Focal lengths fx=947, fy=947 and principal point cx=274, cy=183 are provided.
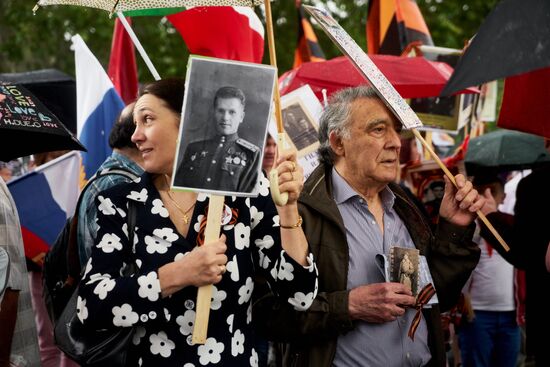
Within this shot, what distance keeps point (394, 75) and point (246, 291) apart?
2840 millimetres

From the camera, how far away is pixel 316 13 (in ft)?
12.9

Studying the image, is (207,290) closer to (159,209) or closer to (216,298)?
(216,298)

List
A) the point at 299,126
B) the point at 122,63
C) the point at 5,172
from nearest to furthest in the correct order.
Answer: the point at 299,126, the point at 5,172, the point at 122,63

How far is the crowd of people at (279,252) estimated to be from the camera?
3275 millimetres

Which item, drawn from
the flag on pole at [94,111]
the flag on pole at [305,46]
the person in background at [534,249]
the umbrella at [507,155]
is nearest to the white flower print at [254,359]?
the person in background at [534,249]

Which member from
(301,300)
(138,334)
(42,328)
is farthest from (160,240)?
(42,328)

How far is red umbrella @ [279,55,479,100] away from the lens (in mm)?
5988

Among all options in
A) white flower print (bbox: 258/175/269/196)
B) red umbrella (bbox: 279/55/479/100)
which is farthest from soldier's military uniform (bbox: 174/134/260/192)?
red umbrella (bbox: 279/55/479/100)

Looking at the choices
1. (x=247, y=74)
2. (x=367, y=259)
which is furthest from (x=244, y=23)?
(x=247, y=74)

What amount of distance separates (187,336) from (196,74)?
0.91m

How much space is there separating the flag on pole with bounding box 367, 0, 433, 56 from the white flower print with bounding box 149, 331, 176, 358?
17.9 feet

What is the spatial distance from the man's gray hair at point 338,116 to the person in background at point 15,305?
4.70 ft

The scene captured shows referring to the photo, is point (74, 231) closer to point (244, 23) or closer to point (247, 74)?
point (247, 74)

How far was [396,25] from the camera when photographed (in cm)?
834
